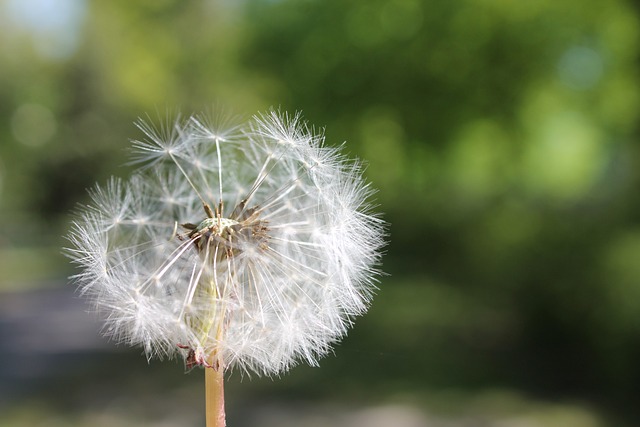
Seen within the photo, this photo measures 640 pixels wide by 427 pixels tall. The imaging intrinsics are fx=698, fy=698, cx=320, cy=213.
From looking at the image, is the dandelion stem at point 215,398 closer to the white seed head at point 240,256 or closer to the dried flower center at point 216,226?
the white seed head at point 240,256

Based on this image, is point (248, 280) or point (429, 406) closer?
point (248, 280)

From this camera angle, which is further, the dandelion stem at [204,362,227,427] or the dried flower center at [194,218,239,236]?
the dried flower center at [194,218,239,236]

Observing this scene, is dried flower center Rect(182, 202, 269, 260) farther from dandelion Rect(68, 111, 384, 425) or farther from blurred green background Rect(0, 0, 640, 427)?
blurred green background Rect(0, 0, 640, 427)

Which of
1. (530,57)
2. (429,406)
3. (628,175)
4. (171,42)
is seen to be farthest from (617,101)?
(171,42)

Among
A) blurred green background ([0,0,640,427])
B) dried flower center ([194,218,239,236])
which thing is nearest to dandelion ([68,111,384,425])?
dried flower center ([194,218,239,236])

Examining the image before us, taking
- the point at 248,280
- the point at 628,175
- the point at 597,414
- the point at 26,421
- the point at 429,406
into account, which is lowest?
the point at 248,280

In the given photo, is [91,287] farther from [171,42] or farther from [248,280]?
[171,42]

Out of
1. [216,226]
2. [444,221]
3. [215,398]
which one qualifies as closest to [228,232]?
[216,226]
